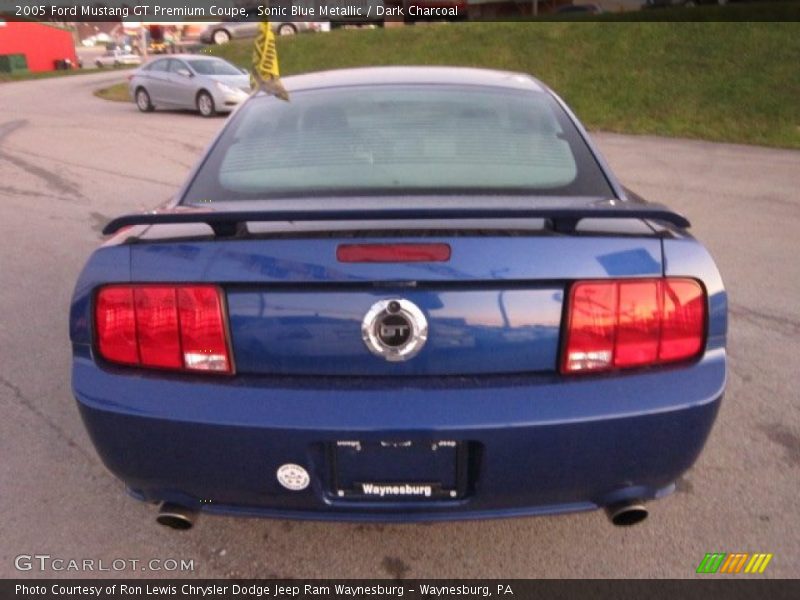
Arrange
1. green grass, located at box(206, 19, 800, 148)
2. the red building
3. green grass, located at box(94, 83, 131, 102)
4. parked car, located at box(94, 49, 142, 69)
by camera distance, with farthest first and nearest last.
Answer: parked car, located at box(94, 49, 142, 69) < the red building < green grass, located at box(94, 83, 131, 102) < green grass, located at box(206, 19, 800, 148)

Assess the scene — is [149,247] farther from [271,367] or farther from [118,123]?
[118,123]

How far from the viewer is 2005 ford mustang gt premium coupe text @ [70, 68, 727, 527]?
196 centimetres

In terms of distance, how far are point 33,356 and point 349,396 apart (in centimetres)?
296

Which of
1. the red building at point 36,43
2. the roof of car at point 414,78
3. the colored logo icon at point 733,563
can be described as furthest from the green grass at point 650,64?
the red building at point 36,43

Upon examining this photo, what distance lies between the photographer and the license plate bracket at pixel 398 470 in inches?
78.9

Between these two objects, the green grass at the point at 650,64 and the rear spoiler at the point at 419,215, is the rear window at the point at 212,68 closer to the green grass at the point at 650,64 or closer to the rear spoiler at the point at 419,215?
the green grass at the point at 650,64

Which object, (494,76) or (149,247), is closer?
(149,247)

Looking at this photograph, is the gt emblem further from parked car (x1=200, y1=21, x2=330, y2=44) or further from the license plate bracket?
parked car (x1=200, y1=21, x2=330, y2=44)

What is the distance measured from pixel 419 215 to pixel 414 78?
1483 millimetres

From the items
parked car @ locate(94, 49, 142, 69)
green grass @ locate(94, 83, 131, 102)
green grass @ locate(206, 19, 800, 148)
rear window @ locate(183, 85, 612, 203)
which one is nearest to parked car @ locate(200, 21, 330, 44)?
green grass @ locate(94, 83, 131, 102)

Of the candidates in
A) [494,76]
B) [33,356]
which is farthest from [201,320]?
[33,356]

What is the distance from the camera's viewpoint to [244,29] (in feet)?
99.1

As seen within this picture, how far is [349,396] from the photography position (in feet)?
6.50

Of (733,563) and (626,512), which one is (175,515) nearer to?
(626,512)
